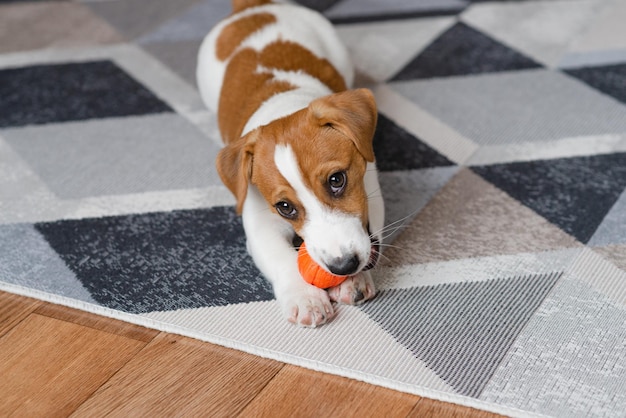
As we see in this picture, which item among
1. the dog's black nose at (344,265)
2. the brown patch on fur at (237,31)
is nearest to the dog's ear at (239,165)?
the dog's black nose at (344,265)

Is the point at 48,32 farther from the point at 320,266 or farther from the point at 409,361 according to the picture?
the point at 409,361

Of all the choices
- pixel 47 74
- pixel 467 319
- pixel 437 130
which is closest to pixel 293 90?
pixel 437 130

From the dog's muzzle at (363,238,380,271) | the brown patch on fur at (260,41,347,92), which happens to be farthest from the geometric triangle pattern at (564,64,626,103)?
the dog's muzzle at (363,238,380,271)

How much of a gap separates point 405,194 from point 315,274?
56 cm

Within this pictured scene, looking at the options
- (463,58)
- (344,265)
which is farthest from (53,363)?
(463,58)

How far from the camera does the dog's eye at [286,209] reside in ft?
6.23

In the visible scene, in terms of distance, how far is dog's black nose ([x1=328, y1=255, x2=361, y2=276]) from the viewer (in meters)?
1.79

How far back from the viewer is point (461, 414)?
5.38 feet

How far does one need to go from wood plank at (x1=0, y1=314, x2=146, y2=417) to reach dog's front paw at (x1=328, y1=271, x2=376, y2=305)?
46cm

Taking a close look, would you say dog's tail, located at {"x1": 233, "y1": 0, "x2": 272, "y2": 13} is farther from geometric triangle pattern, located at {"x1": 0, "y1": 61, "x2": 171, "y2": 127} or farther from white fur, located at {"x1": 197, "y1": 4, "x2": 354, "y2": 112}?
geometric triangle pattern, located at {"x1": 0, "y1": 61, "x2": 171, "y2": 127}

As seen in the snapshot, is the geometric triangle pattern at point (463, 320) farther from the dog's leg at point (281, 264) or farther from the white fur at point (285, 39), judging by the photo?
the white fur at point (285, 39)

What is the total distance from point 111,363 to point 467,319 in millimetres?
800

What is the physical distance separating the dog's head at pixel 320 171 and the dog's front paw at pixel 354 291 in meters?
0.05

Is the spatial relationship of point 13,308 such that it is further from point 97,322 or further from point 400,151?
point 400,151
